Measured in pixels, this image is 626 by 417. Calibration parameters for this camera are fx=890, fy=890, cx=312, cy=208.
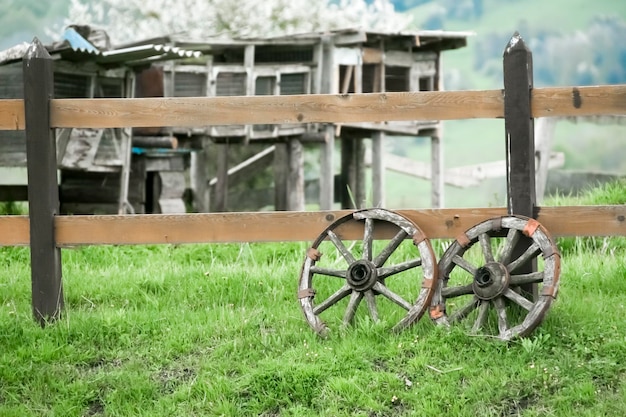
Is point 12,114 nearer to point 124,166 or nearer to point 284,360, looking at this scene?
point 284,360

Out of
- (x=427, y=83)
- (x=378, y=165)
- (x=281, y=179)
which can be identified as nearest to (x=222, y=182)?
(x=281, y=179)

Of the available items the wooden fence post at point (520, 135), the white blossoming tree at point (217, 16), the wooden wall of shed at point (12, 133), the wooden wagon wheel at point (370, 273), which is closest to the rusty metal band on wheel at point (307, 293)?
the wooden wagon wheel at point (370, 273)

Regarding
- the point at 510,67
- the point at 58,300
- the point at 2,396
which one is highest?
the point at 510,67

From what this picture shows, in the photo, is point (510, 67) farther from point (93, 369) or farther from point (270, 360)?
point (93, 369)

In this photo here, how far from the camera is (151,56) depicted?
1510 centimetres

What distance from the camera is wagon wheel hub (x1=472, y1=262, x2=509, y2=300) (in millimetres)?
5789

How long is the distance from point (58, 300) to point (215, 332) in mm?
1353

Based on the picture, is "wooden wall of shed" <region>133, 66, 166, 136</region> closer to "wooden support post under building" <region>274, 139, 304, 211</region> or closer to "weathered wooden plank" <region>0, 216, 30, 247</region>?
"wooden support post under building" <region>274, 139, 304, 211</region>

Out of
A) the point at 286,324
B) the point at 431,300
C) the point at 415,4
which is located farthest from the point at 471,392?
the point at 415,4

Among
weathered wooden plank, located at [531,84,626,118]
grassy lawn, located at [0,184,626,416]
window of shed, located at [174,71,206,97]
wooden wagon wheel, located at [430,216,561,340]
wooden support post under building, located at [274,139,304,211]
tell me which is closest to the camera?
grassy lawn, located at [0,184,626,416]

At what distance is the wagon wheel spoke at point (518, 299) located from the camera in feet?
18.6

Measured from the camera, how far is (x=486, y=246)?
600cm

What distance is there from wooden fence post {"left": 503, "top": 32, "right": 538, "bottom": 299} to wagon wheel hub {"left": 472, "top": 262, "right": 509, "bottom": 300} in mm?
457

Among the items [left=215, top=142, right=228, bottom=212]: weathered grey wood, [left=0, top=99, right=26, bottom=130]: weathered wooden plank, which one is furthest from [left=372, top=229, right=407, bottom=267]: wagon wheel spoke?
[left=215, top=142, right=228, bottom=212]: weathered grey wood
